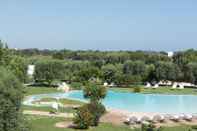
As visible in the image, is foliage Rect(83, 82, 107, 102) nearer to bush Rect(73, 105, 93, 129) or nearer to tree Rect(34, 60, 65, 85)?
bush Rect(73, 105, 93, 129)

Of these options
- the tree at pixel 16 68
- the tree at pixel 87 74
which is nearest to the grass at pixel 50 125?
the tree at pixel 16 68

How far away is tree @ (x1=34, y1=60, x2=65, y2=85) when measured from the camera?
58088mm

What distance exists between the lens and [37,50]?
13488 cm

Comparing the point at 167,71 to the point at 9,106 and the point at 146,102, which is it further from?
the point at 9,106

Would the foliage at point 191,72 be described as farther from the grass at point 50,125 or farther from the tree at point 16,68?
the grass at point 50,125

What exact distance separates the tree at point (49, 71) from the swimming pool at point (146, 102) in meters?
7.14

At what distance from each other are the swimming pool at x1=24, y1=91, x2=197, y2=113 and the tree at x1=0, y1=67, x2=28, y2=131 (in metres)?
23.7

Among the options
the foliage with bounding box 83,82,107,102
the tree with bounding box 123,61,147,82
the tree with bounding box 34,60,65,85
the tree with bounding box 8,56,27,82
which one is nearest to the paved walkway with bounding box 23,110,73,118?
the tree with bounding box 8,56,27,82

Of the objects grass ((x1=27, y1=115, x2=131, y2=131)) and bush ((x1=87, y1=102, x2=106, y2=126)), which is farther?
bush ((x1=87, y1=102, x2=106, y2=126))

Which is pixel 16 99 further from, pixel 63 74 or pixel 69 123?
pixel 63 74

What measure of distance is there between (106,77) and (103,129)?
3666cm

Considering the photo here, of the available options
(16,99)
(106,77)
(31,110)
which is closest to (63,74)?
(106,77)

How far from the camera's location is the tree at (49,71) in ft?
191

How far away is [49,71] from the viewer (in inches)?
2288
